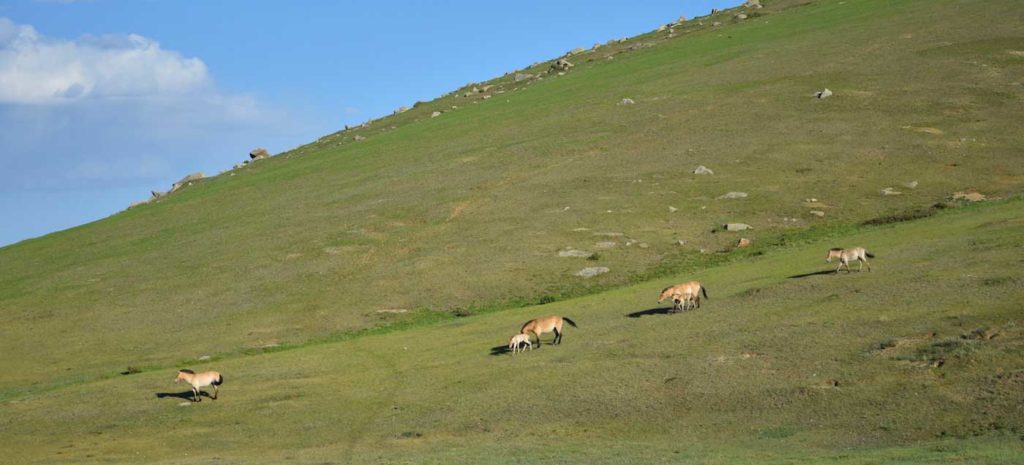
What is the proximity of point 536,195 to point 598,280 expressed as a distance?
14077mm

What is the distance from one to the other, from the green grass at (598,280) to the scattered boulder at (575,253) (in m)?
0.57

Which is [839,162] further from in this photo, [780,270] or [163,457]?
[163,457]

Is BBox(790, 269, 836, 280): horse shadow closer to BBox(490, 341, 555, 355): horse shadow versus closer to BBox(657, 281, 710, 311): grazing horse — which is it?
BBox(657, 281, 710, 311): grazing horse

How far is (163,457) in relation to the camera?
950 inches

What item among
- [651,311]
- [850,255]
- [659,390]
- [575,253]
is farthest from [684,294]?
[575,253]

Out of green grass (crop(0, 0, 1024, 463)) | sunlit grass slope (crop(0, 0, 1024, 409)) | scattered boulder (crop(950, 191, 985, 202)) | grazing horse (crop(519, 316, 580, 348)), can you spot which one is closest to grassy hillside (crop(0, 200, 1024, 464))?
green grass (crop(0, 0, 1024, 463))

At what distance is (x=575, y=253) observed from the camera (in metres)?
44.8

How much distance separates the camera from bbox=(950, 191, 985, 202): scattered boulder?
44406mm

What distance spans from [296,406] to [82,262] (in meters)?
35.0

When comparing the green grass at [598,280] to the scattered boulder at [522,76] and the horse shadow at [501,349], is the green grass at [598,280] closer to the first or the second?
the horse shadow at [501,349]

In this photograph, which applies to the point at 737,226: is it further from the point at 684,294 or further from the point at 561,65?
the point at 561,65

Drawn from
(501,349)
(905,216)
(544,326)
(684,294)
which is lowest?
(501,349)

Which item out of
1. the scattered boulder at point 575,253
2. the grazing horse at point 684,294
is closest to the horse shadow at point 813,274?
the grazing horse at point 684,294

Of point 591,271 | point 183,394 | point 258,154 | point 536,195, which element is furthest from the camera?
point 258,154
